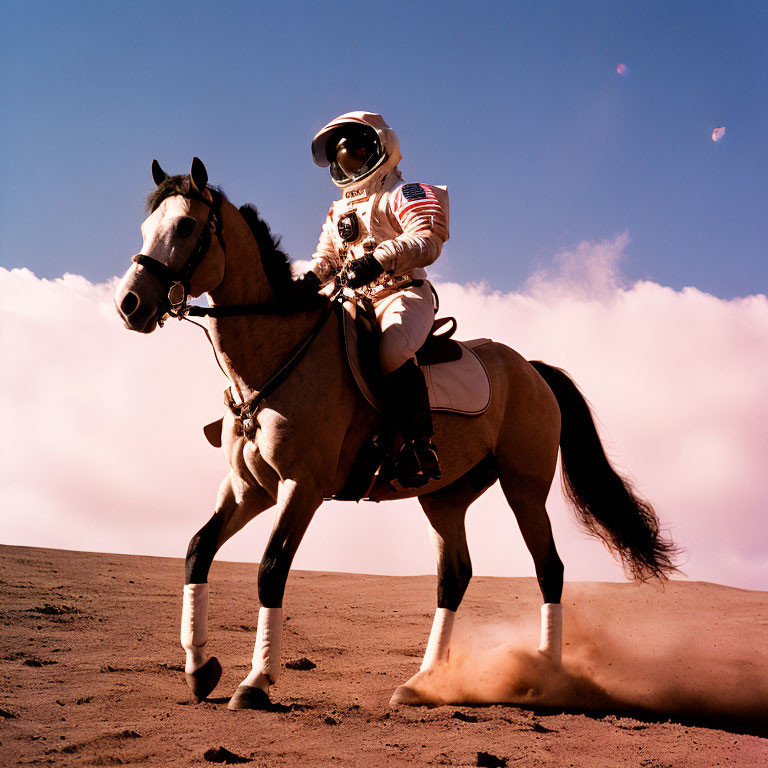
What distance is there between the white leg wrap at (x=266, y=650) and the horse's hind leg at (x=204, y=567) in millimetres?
496

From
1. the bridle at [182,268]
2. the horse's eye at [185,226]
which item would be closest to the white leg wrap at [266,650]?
the bridle at [182,268]

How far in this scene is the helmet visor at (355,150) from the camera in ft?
17.2

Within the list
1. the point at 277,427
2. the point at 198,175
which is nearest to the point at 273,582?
the point at 277,427

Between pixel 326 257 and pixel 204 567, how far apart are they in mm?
2267

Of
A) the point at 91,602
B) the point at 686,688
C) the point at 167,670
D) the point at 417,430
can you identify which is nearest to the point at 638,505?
the point at 686,688

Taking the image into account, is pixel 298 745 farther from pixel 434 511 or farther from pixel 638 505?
pixel 638 505

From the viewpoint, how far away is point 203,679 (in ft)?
14.7

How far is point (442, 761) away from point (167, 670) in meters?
3.03

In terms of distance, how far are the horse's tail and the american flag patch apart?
1.88 meters

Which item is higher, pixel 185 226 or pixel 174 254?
pixel 185 226

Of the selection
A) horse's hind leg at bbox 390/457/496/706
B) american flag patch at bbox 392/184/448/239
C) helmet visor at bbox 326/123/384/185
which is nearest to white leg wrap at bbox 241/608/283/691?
horse's hind leg at bbox 390/457/496/706

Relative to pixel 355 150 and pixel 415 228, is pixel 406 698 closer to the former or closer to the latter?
pixel 415 228

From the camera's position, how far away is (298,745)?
11.6 feet

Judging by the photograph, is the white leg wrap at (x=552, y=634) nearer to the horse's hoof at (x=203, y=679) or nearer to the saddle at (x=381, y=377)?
the saddle at (x=381, y=377)
